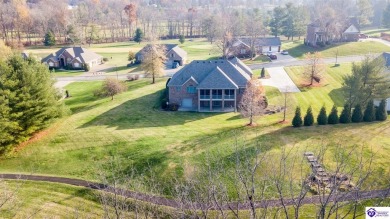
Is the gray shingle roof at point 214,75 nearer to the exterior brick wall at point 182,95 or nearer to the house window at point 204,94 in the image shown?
the exterior brick wall at point 182,95

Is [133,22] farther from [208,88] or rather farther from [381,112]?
[381,112]

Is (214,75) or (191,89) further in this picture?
(191,89)

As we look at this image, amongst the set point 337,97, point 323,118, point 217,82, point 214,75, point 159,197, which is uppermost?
point 214,75

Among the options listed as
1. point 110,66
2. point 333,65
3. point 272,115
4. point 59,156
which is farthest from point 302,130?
point 110,66

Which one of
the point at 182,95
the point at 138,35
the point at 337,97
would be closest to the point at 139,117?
the point at 182,95

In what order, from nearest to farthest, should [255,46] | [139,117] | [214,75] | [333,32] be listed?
[139,117], [214,75], [255,46], [333,32]

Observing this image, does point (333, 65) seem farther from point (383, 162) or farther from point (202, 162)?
point (202, 162)

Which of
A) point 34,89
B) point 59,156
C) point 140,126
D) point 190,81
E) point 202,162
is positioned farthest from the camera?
point 190,81
